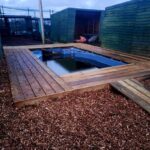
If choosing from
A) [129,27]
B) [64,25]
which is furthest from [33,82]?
[64,25]

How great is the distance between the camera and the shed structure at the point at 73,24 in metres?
10.5

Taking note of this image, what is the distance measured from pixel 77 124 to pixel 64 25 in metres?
10.5

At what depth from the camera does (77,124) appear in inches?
70.1

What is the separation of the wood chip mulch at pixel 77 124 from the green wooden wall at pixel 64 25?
8843 millimetres

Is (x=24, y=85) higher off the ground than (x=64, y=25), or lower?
lower

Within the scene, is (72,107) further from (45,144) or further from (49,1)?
(49,1)

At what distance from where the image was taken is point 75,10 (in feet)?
32.9

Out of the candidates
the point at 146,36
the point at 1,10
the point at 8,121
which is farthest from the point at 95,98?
the point at 1,10

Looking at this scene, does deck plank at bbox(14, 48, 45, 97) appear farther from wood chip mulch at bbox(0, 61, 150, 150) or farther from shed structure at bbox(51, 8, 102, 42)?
shed structure at bbox(51, 8, 102, 42)

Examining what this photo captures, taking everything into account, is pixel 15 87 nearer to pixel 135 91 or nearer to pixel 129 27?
pixel 135 91

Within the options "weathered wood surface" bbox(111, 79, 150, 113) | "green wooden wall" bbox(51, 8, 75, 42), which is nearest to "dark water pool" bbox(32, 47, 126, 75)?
"weathered wood surface" bbox(111, 79, 150, 113)

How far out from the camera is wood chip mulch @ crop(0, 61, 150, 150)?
59.4 inches

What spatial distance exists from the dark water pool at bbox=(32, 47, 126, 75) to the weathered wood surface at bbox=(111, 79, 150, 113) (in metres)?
1.76

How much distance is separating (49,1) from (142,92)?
18.4m
